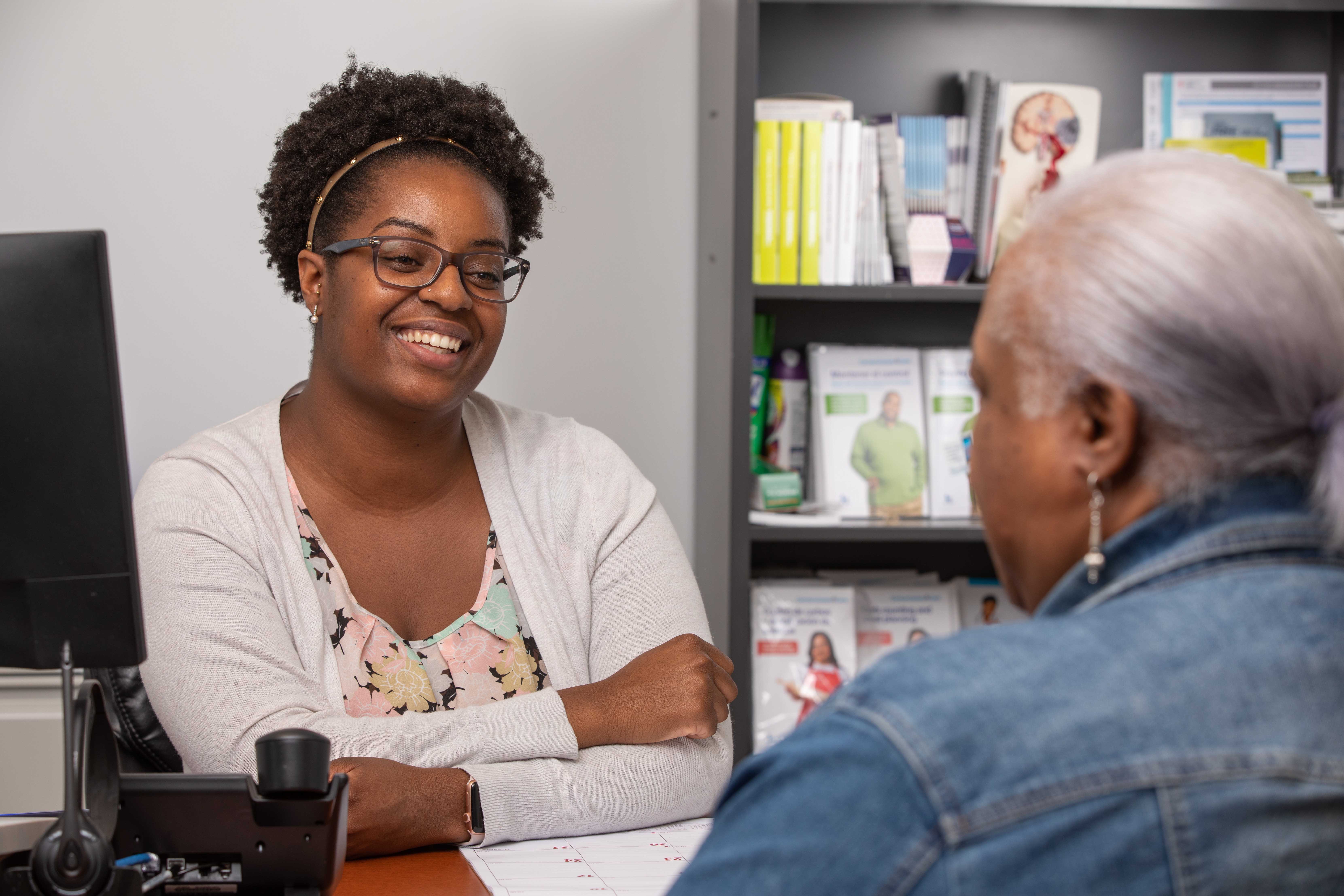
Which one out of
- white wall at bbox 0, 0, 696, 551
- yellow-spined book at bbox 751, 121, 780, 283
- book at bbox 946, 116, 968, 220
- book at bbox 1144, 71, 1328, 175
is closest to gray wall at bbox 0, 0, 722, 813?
white wall at bbox 0, 0, 696, 551

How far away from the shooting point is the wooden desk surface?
991mm

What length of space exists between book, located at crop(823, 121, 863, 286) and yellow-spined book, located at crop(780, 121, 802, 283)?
6 cm

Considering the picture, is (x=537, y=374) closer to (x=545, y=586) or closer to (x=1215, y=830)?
(x=545, y=586)

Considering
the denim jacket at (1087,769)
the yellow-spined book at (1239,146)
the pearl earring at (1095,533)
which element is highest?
the yellow-spined book at (1239,146)

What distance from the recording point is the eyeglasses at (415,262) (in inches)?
57.7

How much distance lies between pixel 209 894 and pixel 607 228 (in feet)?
5.93

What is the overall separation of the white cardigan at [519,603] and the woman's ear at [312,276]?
0.55 ft

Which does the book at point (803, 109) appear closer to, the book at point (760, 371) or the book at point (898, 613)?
the book at point (760, 371)

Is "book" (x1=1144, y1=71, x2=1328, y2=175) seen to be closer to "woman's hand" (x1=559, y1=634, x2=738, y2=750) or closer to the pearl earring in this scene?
"woman's hand" (x1=559, y1=634, x2=738, y2=750)

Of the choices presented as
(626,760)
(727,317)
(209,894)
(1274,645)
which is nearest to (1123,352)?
(1274,645)

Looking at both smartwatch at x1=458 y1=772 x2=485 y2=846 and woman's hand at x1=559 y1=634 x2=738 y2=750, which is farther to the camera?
woman's hand at x1=559 y1=634 x2=738 y2=750

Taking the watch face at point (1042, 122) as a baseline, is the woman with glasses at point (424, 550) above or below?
below

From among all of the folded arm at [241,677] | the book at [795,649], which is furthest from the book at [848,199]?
the folded arm at [241,677]

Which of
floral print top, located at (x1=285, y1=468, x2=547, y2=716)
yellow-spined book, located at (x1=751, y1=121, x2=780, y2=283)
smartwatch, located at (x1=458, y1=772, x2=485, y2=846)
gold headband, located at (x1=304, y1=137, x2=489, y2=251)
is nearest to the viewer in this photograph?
smartwatch, located at (x1=458, y1=772, x2=485, y2=846)
